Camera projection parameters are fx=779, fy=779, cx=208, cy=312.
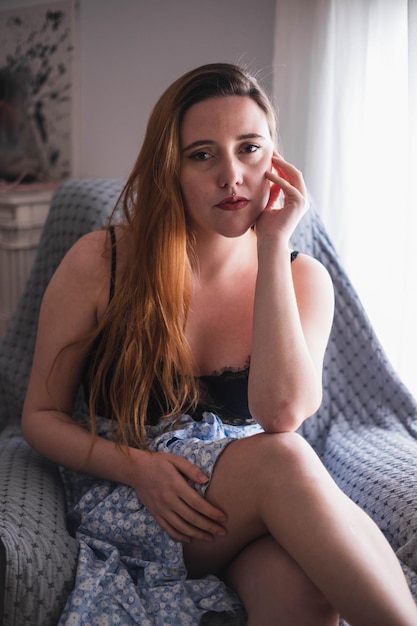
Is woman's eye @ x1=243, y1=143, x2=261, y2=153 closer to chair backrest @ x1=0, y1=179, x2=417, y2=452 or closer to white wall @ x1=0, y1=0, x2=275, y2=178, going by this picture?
chair backrest @ x1=0, y1=179, x2=417, y2=452

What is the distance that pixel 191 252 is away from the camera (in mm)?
1585

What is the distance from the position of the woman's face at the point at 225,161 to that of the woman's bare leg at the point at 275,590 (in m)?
0.58

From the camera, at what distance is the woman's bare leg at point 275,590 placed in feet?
3.81

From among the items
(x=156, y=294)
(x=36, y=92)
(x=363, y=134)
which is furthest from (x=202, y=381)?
(x=36, y=92)

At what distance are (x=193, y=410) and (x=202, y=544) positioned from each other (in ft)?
0.89

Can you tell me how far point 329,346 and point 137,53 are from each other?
4.77ft

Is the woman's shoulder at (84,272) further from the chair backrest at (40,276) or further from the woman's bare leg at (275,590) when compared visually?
the woman's bare leg at (275,590)

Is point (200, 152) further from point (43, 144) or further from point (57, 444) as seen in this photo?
point (43, 144)

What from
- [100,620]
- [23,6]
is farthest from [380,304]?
[23,6]

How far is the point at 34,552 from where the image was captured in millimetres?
1248

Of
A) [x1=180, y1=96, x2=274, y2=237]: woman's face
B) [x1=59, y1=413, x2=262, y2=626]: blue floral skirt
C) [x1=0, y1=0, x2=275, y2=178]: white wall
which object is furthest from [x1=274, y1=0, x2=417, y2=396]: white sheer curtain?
[x1=59, y1=413, x2=262, y2=626]: blue floral skirt

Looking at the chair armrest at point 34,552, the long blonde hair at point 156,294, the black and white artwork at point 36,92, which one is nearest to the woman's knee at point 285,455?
the long blonde hair at point 156,294

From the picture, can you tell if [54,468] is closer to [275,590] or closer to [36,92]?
[275,590]

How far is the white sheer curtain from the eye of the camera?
2029 millimetres
